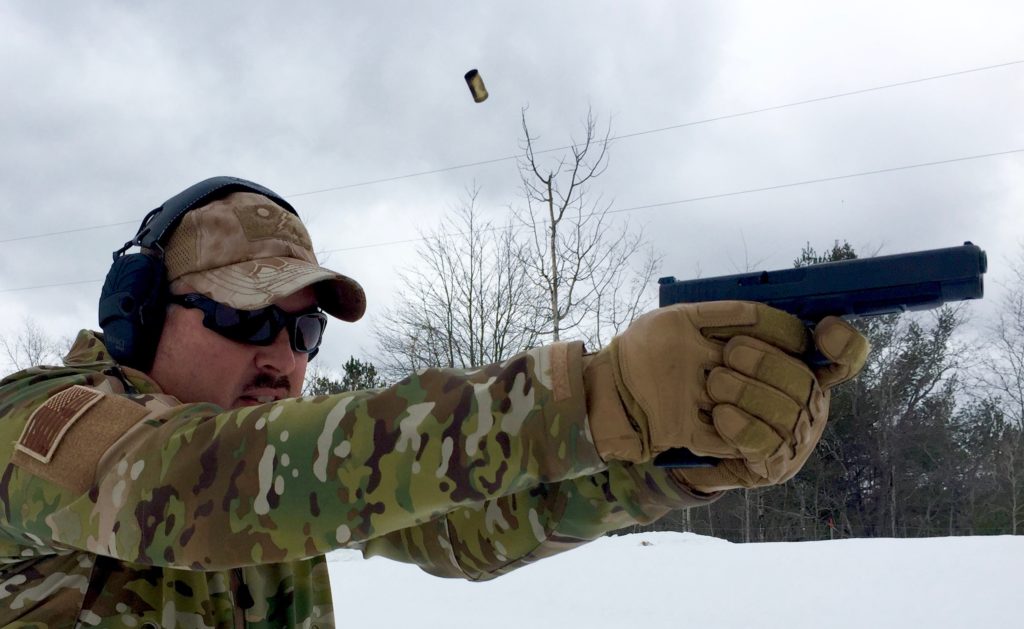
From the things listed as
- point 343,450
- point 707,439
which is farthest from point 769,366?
point 343,450

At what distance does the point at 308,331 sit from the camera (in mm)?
1972

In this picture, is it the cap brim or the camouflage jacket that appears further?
the cap brim

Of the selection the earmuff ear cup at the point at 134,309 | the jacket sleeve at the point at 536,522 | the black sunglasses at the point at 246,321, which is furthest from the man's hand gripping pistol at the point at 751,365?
the earmuff ear cup at the point at 134,309

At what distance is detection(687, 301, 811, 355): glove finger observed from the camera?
1.29 metres

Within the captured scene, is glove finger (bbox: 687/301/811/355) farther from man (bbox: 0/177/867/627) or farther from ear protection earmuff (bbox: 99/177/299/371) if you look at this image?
ear protection earmuff (bbox: 99/177/299/371)

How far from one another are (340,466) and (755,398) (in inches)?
26.0

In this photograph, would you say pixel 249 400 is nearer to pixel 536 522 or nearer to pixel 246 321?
pixel 246 321

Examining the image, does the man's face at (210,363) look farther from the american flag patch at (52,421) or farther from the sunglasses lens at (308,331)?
the american flag patch at (52,421)

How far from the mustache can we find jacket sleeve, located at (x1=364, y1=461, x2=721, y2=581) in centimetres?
53

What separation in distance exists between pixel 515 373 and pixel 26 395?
0.92 meters

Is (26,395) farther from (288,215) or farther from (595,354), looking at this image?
(595,354)

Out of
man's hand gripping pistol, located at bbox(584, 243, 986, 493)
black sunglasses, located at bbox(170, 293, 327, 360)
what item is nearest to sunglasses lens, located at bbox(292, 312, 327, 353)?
black sunglasses, located at bbox(170, 293, 327, 360)

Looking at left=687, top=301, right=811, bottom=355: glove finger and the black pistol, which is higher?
the black pistol

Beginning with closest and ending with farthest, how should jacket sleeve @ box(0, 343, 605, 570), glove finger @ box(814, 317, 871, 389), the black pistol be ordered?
1. jacket sleeve @ box(0, 343, 605, 570)
2. glove finger @ box(814, 317, 871, 389)
3. the black pistol
